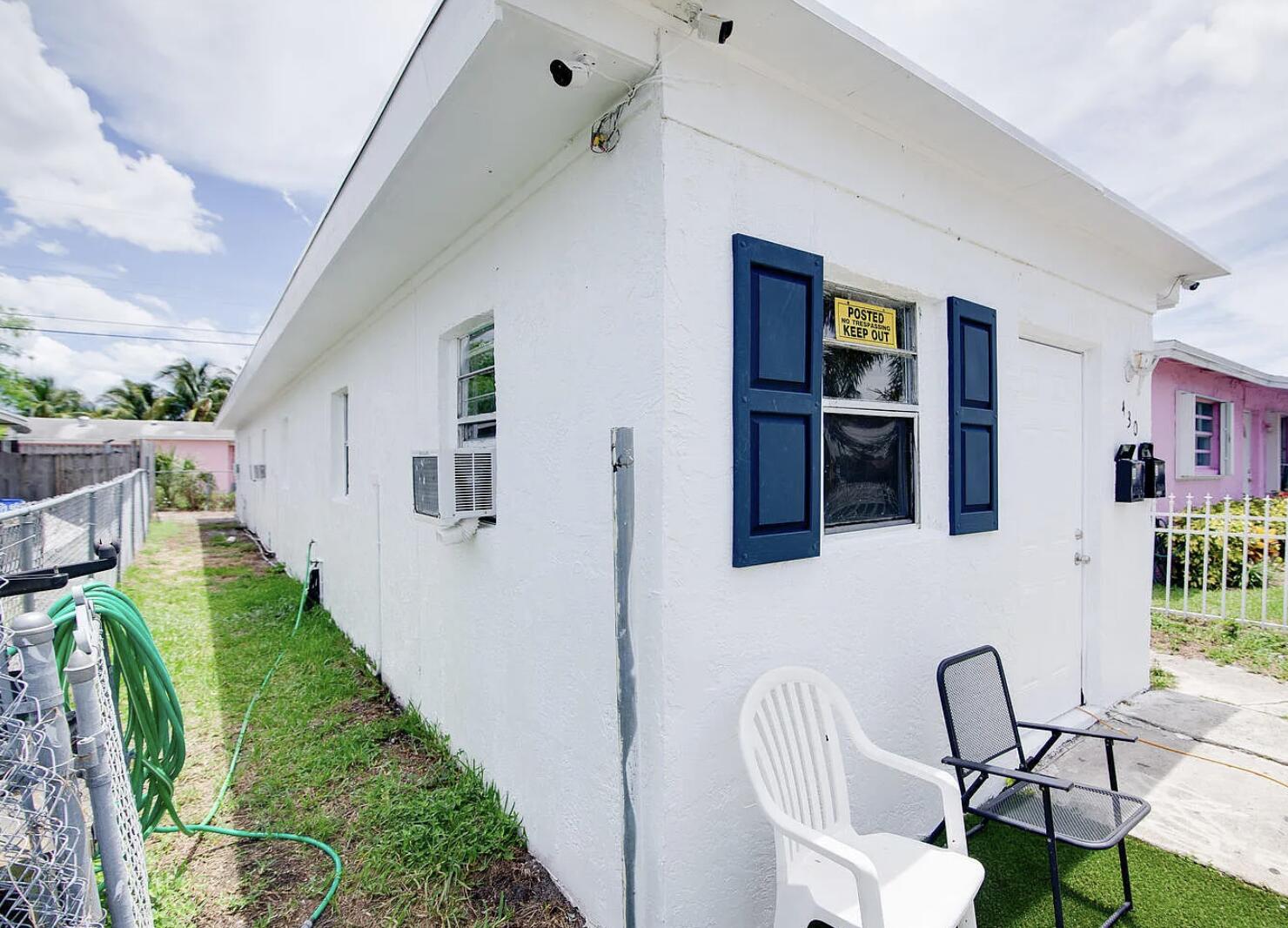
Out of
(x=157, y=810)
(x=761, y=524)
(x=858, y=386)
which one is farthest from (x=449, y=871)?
(x=858, y=386)

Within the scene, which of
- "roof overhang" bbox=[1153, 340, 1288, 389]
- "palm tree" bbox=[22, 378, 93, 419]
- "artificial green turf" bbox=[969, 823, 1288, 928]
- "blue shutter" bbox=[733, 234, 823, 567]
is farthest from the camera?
"palm tree" bbox=[22, 378, 93, 419]

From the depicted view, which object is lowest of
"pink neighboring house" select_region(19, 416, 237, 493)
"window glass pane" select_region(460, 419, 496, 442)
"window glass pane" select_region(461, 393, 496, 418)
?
"window glass pane" select_region(460, 419, 496, 442)

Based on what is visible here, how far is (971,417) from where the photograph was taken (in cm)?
284

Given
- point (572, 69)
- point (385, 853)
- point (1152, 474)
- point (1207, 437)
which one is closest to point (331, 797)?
point (385, 853)

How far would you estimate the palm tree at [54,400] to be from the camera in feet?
86.7

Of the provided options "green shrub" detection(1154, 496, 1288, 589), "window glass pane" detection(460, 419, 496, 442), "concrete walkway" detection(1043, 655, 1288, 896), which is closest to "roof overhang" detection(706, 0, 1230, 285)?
"window glass pane" detection(460, 419, 496, 442)

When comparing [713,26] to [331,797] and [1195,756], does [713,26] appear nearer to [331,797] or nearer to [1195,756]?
[331,797]

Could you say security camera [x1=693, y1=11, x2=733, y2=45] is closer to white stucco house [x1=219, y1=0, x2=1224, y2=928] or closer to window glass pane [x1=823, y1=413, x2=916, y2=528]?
white stucco house [x1=219, y1=0, x2=1224, y2=928]

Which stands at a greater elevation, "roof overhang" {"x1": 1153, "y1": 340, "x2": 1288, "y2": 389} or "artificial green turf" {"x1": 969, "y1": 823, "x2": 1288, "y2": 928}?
"roof overhang" {"x1": 1153, "y1": 340, "x2": 1288, "y2": 389}

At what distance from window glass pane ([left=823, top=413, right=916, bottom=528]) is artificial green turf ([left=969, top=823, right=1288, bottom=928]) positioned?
5.08 feet

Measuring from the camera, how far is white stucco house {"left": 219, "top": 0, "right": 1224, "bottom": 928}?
73.0 inches

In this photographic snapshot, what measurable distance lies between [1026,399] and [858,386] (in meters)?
1.63

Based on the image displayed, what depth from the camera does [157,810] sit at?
2.25 m

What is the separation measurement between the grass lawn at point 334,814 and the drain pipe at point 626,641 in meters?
0.64
